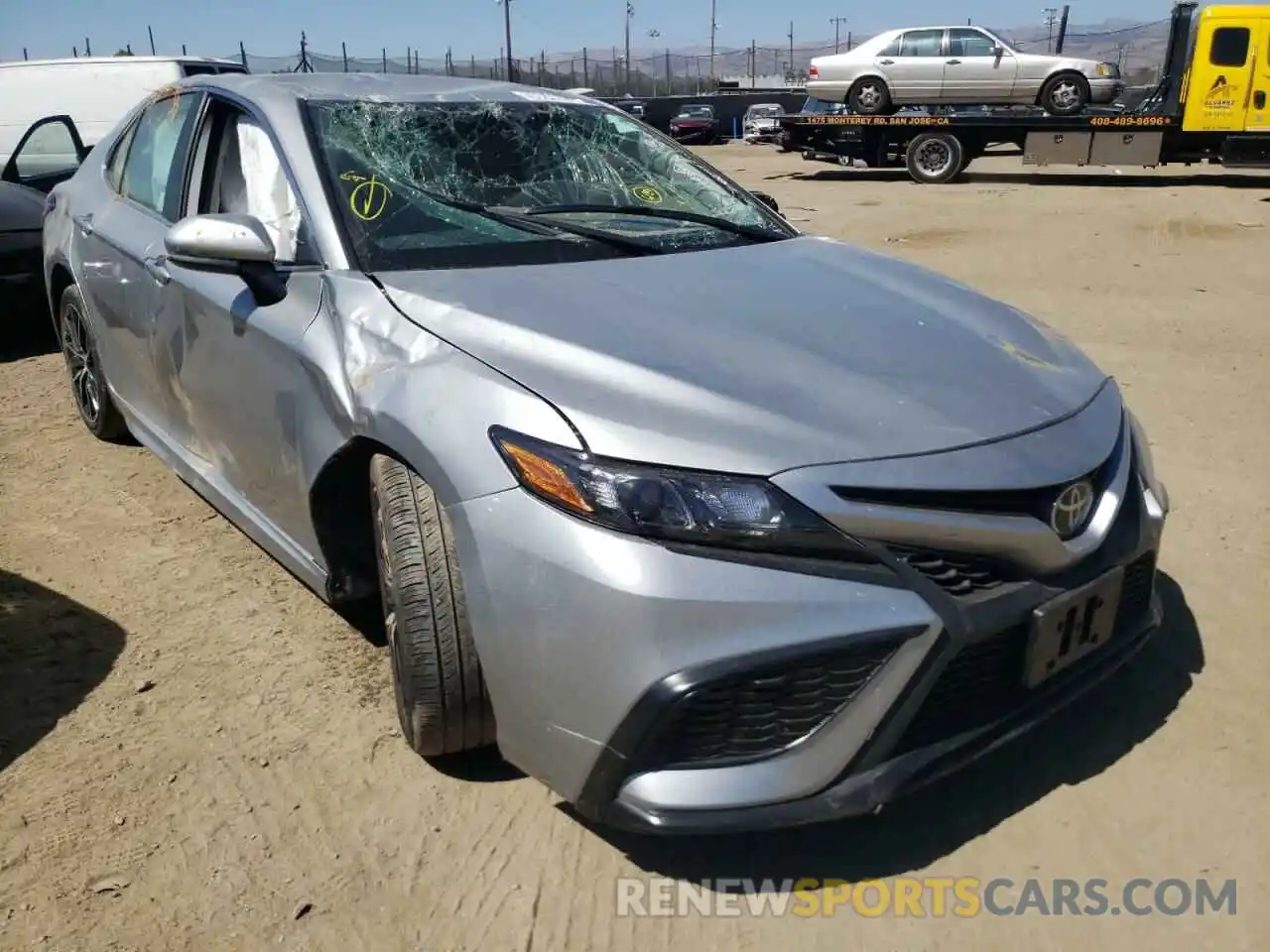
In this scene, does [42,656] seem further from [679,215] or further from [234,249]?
[679,215]

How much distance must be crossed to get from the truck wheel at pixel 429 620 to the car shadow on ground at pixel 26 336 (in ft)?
17.1

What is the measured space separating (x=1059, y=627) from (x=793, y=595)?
0.60 m

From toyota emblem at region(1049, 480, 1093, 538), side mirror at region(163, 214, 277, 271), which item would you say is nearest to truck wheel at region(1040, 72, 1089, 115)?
toyota emblem at region(1049, 480, 1093, 538)

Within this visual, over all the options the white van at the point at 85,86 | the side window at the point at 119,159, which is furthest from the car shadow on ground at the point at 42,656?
the white van at the point at 85,86

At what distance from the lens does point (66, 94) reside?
995 centimetres

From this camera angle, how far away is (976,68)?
58.1ft

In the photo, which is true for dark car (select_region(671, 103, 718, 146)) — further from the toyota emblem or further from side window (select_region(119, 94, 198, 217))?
the toyota emblem

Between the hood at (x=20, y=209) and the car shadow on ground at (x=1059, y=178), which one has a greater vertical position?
the hood at (x=20, y=209)

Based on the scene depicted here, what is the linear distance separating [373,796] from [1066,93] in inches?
719

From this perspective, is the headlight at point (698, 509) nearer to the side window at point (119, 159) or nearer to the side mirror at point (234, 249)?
the side mirror at point (234, 249)

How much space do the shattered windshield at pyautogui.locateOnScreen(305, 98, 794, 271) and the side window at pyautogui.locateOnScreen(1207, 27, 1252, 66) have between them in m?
15.5

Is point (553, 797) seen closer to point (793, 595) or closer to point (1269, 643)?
point (793, 595)

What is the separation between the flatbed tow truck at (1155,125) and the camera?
15.6 meters

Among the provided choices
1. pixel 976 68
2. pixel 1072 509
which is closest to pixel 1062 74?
pixel 976 68
